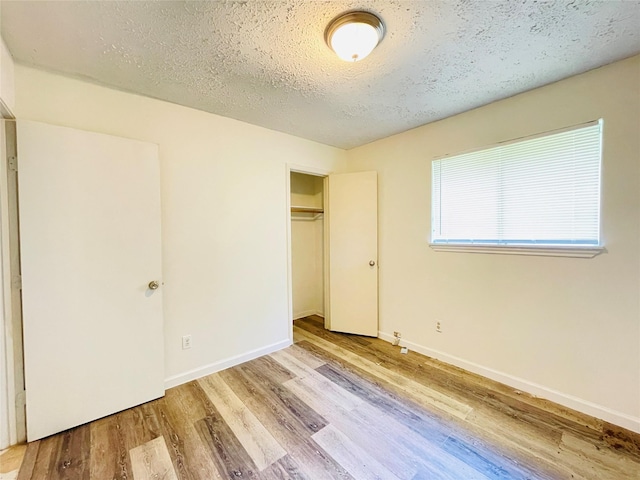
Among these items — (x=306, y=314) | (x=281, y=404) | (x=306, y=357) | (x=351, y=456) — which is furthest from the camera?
(x=306, y=314)

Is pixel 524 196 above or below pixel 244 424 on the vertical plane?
above

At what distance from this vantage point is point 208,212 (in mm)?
2432

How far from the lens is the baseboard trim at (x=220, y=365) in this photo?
2246 mm

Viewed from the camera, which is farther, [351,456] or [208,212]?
[208,212]

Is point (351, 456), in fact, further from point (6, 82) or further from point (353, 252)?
point (6, 82)

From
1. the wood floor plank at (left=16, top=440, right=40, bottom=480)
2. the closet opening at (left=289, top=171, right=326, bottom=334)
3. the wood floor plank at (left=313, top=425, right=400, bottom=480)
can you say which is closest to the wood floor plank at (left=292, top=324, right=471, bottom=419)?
the wood floor plank at (left=313, top=425, right=400, bottom=480)

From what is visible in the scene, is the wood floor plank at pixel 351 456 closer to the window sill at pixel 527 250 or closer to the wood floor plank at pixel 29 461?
the wood floor plank at pixel 29 461

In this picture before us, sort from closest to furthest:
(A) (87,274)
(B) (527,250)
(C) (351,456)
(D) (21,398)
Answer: (C) (351,456) → (D) (21,398) → (A) (87,274) → (B) (527,250)

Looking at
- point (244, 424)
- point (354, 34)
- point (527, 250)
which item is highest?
point (354, 34)

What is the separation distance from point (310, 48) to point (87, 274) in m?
2.13

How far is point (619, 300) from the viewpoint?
5.74 feet

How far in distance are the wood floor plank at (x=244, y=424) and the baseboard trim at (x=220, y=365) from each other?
0.26ft

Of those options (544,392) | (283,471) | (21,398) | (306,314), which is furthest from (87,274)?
(544,392)

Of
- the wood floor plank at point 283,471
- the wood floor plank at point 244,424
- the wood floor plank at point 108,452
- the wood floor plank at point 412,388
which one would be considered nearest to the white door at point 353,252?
the wood floor plank at point 412,388
